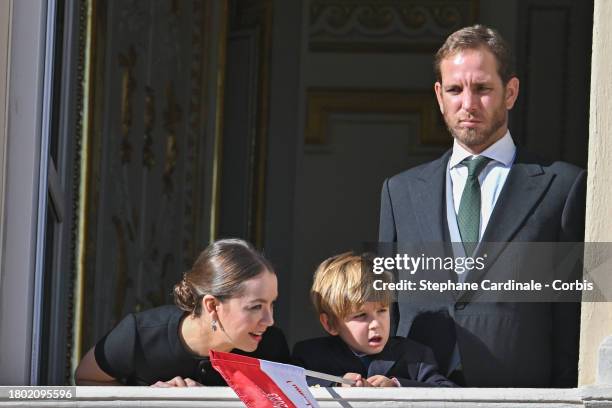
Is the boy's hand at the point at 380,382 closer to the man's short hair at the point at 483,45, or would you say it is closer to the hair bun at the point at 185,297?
the hair bun at the point at 185,297

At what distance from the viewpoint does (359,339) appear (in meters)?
4.58

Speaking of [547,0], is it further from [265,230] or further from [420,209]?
[420,209]

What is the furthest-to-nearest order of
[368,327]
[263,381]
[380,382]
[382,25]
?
1. [382,25]
2. [368,327]
3. [380,382]
4. [263,381]

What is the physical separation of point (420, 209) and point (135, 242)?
2153 millimetres

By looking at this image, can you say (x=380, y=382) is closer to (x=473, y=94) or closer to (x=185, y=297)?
(x=185, y=297)

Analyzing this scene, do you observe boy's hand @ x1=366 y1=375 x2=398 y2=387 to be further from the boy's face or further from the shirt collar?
the shirt collar

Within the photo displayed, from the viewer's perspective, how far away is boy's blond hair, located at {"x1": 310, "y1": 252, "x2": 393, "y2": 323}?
180 inches

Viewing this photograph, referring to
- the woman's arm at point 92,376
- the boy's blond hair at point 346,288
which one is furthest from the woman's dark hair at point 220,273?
the woman's arm at point 92,376

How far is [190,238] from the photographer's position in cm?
726

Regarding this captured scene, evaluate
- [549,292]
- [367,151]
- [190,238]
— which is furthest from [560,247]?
[367,151]

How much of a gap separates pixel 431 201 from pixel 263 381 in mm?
666

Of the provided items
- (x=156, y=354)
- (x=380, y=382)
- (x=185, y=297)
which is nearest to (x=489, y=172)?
(x=380, y=382)

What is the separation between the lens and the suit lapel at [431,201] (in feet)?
15.4

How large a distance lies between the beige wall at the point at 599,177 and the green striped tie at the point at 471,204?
13.7 inches
